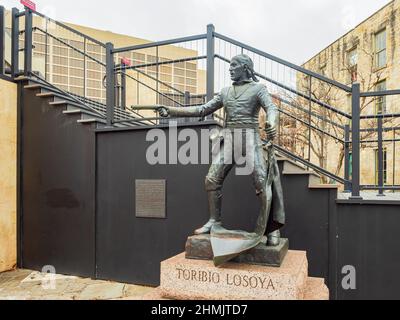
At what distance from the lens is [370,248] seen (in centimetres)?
410

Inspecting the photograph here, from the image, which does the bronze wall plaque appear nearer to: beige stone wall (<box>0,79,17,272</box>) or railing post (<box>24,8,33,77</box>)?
beige stone wall (<box>0,79,17,272</box>)

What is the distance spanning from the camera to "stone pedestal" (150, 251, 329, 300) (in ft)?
9.43

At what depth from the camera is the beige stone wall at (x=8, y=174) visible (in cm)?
585

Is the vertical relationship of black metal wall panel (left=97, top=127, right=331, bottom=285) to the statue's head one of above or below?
below

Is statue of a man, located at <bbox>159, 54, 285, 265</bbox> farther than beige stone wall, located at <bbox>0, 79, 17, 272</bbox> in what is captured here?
No

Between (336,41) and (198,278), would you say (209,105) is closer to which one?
(198,278)

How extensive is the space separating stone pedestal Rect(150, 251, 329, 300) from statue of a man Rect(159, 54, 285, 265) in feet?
0.86

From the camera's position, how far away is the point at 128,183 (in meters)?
5.36

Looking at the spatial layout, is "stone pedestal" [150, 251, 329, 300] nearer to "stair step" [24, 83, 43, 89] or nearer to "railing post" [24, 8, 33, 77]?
"stair step" [24, 83, 43, 89]

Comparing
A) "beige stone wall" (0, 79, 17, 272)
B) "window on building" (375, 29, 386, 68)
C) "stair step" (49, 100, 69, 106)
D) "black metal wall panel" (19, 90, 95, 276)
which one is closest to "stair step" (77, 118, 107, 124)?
"black metal wall panel" (19, 90, 95, 276)

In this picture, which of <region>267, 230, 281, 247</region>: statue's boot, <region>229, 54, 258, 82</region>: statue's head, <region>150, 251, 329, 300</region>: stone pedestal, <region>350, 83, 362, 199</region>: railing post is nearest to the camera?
<region>150, 251, 329, 300</region>: stone pedestal

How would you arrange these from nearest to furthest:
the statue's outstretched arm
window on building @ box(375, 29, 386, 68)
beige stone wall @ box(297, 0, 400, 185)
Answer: the statue's outstretched arm, beige stone wall @ box(297, 0, 400, 185), window on building @ box(375, 29, 386, 68)

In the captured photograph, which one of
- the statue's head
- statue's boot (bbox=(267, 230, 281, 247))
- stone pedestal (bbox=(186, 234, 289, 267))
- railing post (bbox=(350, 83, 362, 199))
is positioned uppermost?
the statue's head

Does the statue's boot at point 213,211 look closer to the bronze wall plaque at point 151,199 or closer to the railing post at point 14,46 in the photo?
the bronze wall plaque at point 151,199
